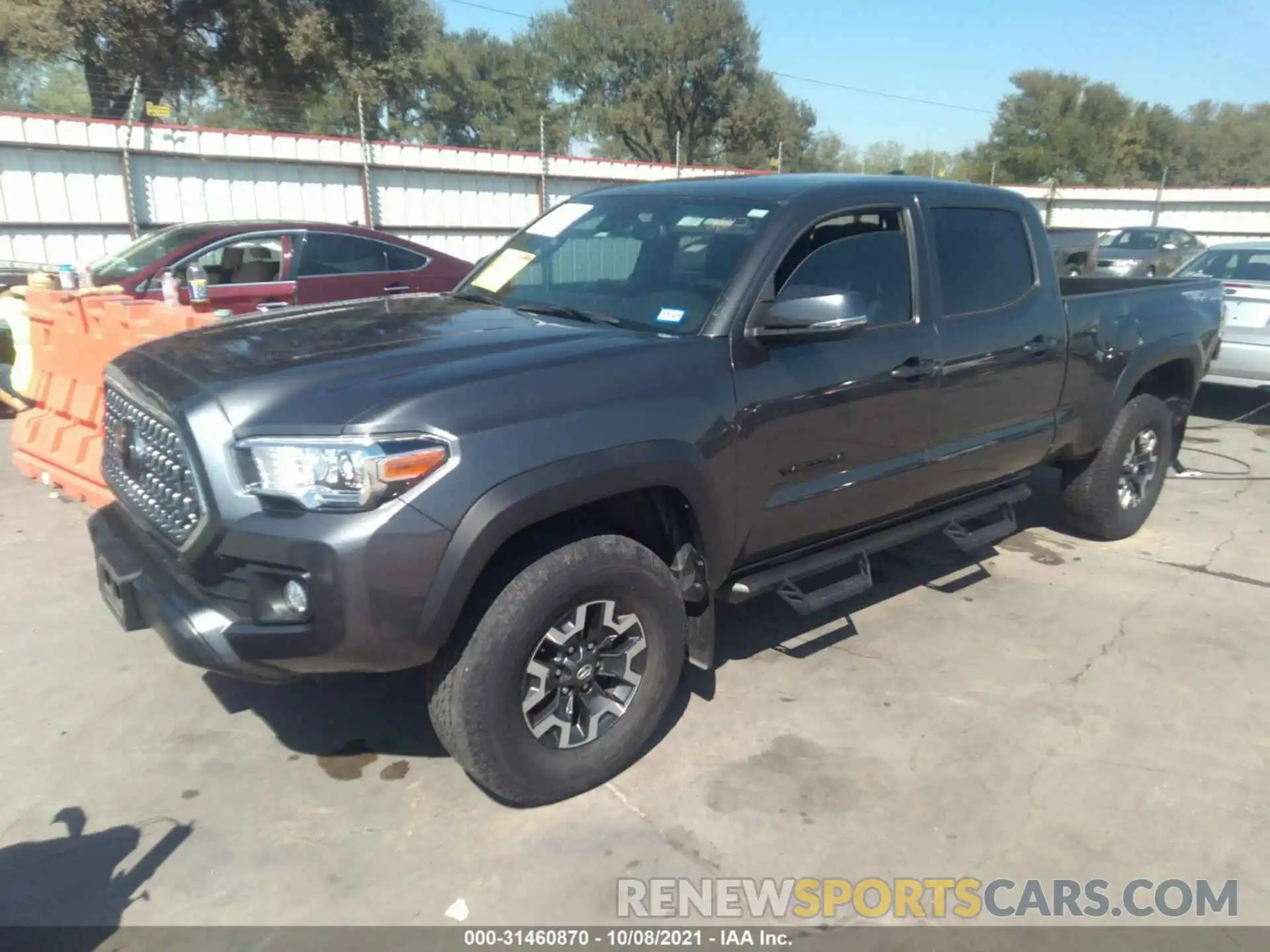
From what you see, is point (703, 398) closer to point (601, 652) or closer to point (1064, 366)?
point (601, 652)

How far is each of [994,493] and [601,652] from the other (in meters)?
2.46

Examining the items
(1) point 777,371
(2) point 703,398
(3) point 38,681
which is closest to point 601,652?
(2) point 703,398

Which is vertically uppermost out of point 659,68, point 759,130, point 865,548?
point 659,68

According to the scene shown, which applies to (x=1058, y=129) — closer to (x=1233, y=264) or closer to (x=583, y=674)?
(x=1233, y=264)

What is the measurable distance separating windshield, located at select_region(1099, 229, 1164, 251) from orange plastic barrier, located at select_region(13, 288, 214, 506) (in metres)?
20.0

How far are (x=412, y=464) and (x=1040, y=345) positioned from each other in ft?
10.5

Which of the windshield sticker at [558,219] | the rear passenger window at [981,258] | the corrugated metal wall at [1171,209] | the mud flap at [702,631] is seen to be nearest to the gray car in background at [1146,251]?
the corrugated metal wall at [1171,209]

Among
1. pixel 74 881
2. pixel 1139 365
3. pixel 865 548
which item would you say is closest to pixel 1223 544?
pixel 1139 365

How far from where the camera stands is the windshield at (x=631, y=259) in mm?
3453

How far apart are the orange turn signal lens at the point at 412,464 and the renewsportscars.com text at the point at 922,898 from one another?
1.31 metres

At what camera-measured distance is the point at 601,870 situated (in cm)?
284

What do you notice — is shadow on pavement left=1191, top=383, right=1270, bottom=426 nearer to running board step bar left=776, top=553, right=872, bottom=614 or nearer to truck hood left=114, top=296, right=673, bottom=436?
running board step bar left=776, top=553, right=872, bottom=614

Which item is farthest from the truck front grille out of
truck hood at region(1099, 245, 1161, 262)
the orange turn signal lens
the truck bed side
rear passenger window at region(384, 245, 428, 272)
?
truck hood at region(1099, 245, 1161, 262)

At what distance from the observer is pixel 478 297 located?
13.3ft
